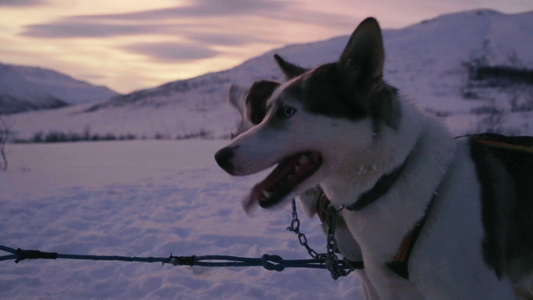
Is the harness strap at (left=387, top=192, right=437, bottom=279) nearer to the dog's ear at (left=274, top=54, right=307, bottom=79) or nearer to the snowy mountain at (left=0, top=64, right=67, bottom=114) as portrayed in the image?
the dog's ear at (left=274, top=54, right=307, bottom=79)

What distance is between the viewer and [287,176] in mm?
1992

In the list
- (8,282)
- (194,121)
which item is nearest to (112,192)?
(8,282)

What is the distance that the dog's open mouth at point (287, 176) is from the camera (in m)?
1.93

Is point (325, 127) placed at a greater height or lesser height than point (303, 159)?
greater

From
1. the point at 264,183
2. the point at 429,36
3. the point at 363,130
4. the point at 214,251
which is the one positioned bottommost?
the point at 214,251

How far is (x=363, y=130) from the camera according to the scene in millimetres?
1861

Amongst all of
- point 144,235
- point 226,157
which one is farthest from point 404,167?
point 144,235

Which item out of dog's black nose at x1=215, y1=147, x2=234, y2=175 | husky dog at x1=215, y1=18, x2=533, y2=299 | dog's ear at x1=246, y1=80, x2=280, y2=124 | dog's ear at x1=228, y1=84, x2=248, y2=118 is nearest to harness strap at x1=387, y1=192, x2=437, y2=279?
husky dog at x1=215, y1=18, x2=533, y2=299

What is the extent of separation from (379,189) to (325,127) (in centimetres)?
32

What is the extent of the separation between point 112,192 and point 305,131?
20.8 feet

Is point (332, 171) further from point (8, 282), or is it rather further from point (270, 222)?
point (270, 222)

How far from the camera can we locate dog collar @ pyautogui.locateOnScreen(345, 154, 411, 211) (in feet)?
A: 6.12

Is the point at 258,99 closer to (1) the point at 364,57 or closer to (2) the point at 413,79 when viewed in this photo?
(1) the point at 364,57

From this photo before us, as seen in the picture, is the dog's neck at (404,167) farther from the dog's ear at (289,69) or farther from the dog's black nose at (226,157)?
the dog's ear at (289,69)
